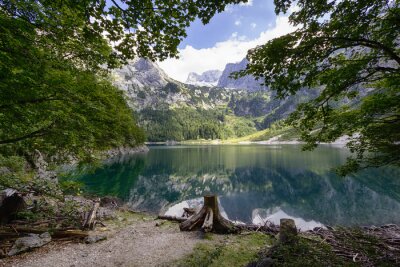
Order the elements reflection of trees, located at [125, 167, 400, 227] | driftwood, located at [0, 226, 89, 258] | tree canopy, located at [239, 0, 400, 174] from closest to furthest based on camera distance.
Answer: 1. tree canopy, located at [239, 0, 400, 174]
2. driftwood, located at [0, 226, 89, 258]
3. reflection of trees, located at [125, 167, 400, 227]

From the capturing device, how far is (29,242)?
10.6 metres

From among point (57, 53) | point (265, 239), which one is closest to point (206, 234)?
point (265, 239)

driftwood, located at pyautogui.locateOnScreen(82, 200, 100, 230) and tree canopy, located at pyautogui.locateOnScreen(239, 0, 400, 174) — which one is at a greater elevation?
tree canopy, located at pyautogui.locateOnScreen(239, 0, 400, 174)

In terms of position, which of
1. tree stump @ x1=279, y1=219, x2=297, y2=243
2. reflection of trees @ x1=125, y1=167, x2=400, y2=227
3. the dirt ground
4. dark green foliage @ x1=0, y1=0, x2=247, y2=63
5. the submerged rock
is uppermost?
dark green foliage @ x1=0, y1=0, x2=247, y2=63

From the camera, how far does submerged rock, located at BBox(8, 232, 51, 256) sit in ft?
32.5

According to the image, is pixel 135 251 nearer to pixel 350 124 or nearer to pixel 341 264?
pixel 341 264

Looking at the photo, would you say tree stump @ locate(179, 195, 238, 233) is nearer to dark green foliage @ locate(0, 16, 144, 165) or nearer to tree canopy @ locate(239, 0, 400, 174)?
dark green foliage @ locate(0, 16, 144, 165)

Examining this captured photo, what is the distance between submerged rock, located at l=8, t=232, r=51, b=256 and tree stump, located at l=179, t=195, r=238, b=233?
725 cm

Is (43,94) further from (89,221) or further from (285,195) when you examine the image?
(285,195)

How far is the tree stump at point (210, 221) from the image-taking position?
1427 cm

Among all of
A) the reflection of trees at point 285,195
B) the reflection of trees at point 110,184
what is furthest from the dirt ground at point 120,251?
the reflection of trees at point 110,184

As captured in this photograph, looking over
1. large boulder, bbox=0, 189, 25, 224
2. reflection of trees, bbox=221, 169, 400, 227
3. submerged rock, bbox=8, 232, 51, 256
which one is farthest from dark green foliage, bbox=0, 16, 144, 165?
reflection of trees, bbox=221, 169, 400, 227

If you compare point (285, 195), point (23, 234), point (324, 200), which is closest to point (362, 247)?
point (23, 234)

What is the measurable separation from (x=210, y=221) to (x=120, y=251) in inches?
214
